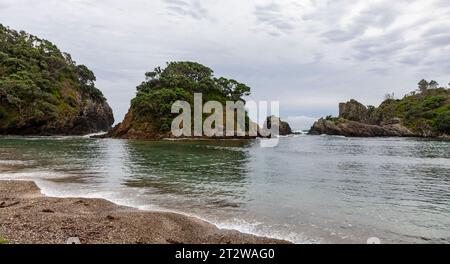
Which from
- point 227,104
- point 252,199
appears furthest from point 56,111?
point 252,199

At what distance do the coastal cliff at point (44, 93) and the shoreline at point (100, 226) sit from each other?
90.0 meters

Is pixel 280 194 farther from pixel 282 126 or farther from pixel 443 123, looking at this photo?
pixel 282 126

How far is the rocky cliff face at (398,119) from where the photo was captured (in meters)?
138

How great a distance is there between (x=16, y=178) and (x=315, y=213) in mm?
23194

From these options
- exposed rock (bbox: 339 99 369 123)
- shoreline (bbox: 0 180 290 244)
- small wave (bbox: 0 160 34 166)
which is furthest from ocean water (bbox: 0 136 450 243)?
exposed rock (bbox: 339 99 369 123)

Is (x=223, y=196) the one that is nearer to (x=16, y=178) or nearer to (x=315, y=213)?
(x=315, y=213)

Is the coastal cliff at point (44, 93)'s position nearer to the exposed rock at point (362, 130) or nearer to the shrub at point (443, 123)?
the exposed rock at point (362, 130)

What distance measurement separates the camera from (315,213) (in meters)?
18.2

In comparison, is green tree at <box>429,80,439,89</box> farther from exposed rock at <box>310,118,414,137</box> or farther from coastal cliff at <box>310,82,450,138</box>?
exposed rock at <box>310,118,414,137</box>

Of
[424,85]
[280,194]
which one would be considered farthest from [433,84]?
[280,194]

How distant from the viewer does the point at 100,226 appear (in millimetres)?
14250

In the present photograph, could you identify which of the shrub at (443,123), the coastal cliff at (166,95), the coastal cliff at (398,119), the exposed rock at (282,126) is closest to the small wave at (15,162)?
the coastal cliff at (166,95)

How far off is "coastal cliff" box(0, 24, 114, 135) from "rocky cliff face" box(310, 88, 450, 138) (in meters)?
98.0
